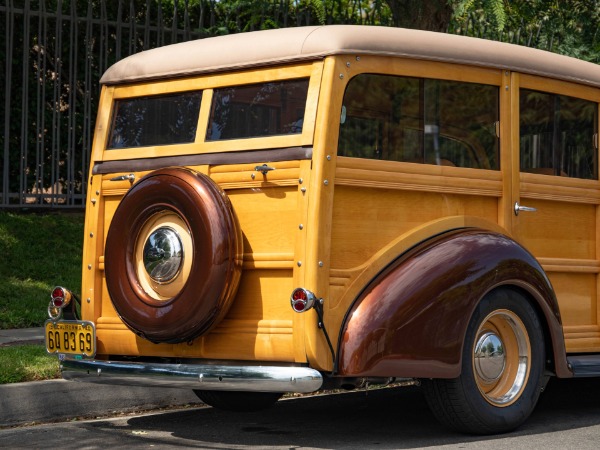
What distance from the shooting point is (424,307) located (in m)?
5.79

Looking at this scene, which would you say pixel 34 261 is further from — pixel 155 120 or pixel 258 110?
pixel 258 110

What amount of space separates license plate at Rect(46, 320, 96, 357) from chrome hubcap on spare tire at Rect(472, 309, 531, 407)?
2158 mm

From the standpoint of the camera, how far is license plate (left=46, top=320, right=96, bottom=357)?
6.41 metres

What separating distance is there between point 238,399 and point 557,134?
102 inches

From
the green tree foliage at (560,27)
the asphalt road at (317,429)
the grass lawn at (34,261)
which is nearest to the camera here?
the asphalt road at (317,429)

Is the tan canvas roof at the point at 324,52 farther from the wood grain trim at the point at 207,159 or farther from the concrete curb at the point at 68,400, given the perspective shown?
the concrete curb at the point at 68,400

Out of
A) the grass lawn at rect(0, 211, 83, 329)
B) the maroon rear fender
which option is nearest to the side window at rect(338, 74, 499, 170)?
the maroon rear fender

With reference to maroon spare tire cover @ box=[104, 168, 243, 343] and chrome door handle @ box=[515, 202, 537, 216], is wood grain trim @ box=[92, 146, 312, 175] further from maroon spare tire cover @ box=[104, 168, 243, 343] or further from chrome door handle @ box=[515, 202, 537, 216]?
chrome door handle @ box=[515, 202, 537, 216]

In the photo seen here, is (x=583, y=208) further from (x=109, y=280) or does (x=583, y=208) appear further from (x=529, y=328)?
(x=109, y=280)

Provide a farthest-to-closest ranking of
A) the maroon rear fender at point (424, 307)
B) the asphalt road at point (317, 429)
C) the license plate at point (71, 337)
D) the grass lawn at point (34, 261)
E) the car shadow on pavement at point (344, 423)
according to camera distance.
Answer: the grass lawn at point (34, 261), the license plate at point (71, 337), the car shadow on pavement at point (344, 423), the asphalt road at point (317, 429), the maroon rear fender at point (424, 307)

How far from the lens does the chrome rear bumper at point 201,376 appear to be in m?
5.52

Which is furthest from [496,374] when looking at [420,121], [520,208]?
[420,121]

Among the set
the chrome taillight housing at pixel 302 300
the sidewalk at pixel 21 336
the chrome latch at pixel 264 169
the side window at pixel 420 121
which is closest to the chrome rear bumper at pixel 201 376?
the chrome taillight housing at pixel 302 300

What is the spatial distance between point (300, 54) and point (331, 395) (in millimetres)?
2918
